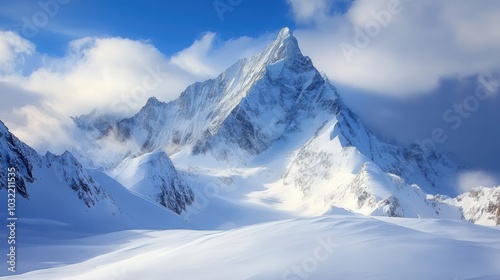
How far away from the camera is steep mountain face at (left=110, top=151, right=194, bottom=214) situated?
89231 mm

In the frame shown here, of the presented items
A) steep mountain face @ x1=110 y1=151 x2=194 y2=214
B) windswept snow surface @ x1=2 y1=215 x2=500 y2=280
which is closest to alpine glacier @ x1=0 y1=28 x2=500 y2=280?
windswept snow surface @ x1=2 y1=215 x2=500 y2=280

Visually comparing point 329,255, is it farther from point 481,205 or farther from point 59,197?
point 481,205

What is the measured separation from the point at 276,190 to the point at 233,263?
15146 cm

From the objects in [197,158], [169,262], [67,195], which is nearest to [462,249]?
[169,262]

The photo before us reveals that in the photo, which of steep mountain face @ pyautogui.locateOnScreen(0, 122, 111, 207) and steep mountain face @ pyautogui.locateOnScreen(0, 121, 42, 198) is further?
steep mountain face @ pyautogui.locateOnScreen(0, 122, 111, 207)

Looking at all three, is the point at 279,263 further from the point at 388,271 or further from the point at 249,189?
the point at 249,189

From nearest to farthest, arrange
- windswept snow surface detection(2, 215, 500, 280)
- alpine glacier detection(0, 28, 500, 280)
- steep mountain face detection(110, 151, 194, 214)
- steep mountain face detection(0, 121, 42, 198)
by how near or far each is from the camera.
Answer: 1. windswept snow surface detection(2, 215, 500, 280)
2. alpine glacier detection(0, 28, 500, 280)
3. steep mountain face detection(0, 121, 42, 198)
4. steep mountain face detection(110, 151, 194, 214)

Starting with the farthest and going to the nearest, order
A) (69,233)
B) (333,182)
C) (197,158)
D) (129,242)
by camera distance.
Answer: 1. (197,158)
2. (333,182)
3. (69,233)
4. (129,242)

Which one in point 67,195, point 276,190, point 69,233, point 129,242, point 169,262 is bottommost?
point 169,262

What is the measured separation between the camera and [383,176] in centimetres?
10725

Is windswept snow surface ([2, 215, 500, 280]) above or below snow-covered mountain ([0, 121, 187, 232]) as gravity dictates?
below

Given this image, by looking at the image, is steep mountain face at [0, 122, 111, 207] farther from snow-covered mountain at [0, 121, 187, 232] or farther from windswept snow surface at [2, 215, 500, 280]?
windswept snow surface at [2, 215, 500, 280]

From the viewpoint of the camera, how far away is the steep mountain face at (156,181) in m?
89.2

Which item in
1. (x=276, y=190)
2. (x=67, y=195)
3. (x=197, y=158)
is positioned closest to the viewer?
(x=67, y=195)
